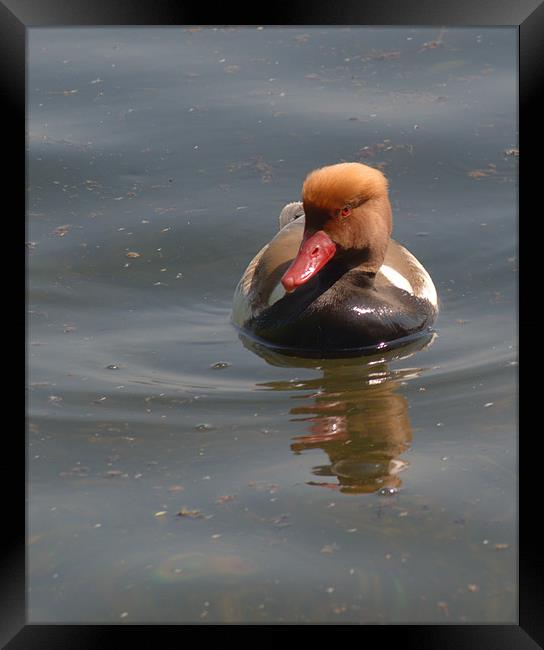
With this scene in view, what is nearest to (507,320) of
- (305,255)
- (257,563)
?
(305,255)

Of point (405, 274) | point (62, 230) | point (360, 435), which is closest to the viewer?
point (360, 435)

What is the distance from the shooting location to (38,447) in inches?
272

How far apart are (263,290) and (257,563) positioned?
10.1 feet

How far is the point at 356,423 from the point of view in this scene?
23.5 ft

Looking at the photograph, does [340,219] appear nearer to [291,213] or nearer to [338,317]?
[338,317]

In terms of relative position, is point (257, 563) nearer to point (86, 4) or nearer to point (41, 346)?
point (86, 4)

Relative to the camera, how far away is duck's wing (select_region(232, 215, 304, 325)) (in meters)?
8.55

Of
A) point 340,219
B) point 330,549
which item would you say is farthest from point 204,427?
point 340,219

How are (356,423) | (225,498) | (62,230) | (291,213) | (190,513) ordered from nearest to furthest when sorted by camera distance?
(190,513) < (225,498) < (356,423) < (291,213) < (62,230)

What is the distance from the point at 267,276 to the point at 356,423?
1701 mm

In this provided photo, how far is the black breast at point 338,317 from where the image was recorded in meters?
8.24

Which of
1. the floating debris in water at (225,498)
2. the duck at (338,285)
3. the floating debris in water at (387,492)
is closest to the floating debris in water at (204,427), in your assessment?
the floating debris in water at (225,498)

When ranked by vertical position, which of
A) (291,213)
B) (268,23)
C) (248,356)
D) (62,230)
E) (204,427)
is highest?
(268,23)

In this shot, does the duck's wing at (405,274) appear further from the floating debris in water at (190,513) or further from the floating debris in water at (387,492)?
the floating debris in water at (190,513)
